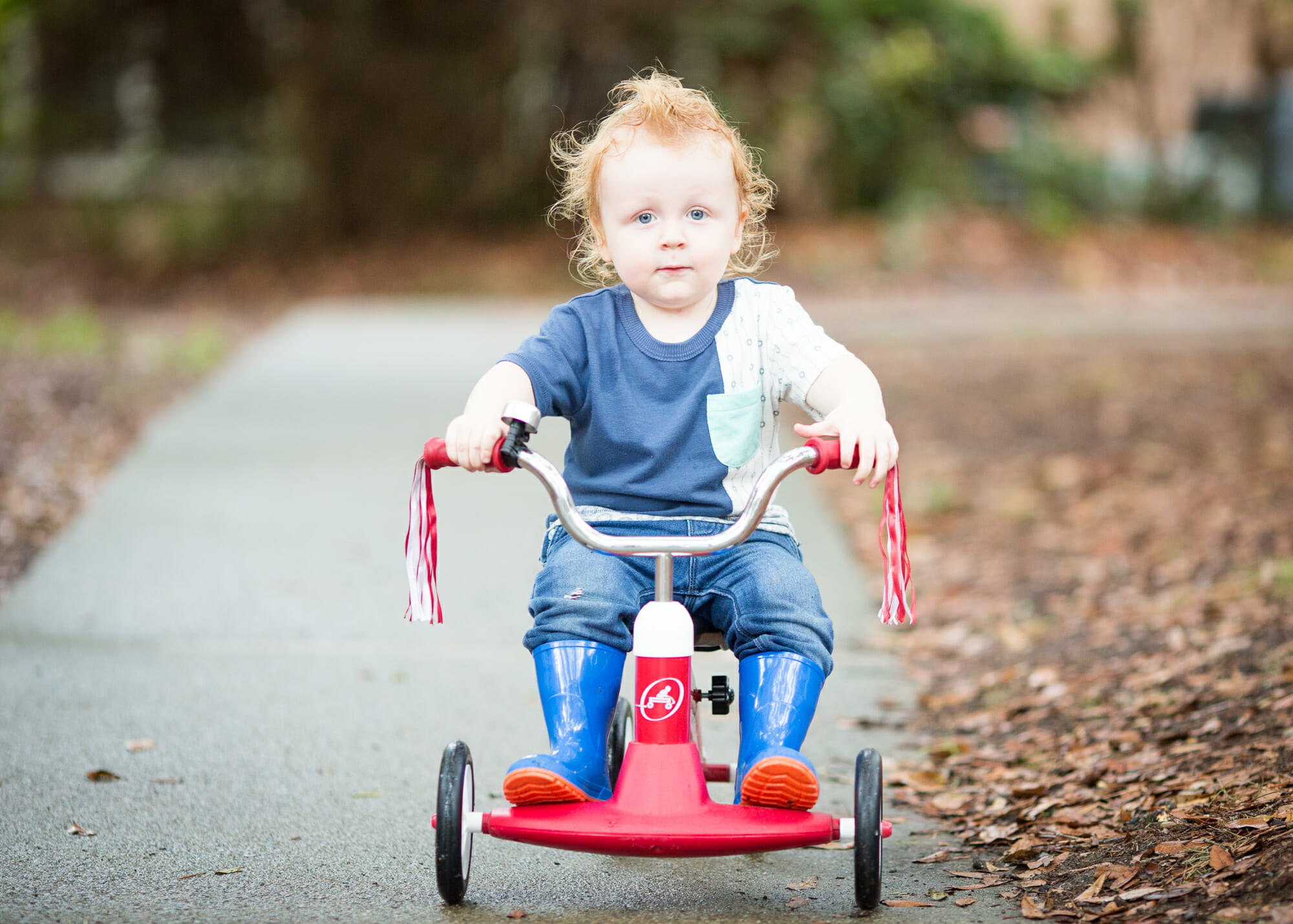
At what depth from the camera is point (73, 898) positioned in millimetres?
3145

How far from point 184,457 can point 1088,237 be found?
12737 mm

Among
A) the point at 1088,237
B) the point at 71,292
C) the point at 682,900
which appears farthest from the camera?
the point at 1088,237

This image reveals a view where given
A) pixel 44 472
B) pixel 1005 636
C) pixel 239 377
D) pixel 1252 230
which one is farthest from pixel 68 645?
pixel 1252 230

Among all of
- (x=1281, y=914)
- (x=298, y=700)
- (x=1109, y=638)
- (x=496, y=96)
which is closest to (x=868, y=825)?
(x=1281, y=914)

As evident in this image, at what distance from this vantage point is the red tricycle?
285cm

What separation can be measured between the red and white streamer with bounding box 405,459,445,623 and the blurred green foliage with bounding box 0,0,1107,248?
14.3 m

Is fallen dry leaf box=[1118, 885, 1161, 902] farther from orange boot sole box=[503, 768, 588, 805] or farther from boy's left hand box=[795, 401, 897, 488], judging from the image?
orange boot sole box=[503, 768, 588, 805]

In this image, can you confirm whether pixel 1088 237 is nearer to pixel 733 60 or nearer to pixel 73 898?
pixel 733 60

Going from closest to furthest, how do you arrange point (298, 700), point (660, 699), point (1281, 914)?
1. point (1281, 914)
2. point (660, 699)
3. point (298, 700)

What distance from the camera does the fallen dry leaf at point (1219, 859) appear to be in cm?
300

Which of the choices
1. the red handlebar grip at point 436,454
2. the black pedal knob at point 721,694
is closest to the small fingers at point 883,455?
Result: the black pedal knob at point 721,694

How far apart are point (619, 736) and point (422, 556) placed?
731 mm

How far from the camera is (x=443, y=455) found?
2.91m

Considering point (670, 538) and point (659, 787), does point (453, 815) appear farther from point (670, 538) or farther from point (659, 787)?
point (670, 538)
